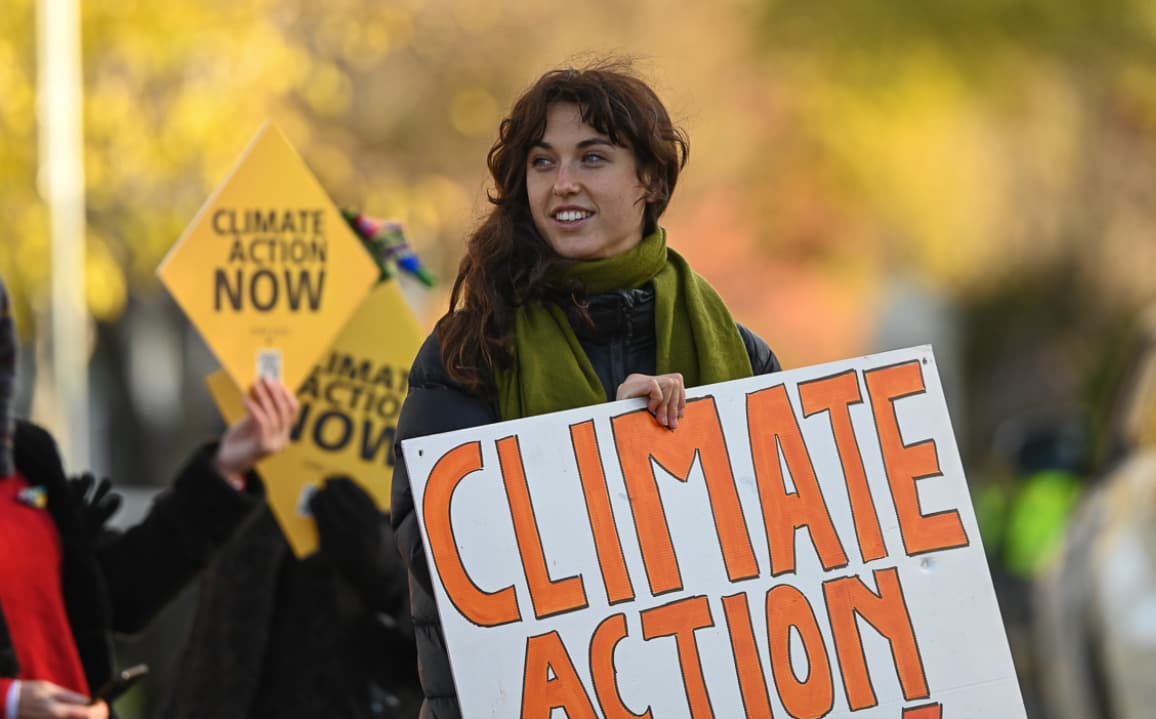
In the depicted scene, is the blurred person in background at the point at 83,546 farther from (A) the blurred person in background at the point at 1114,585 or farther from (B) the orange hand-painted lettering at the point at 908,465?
(A) the blurred person in background at the point at 1114,585

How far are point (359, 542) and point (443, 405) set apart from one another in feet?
3.96

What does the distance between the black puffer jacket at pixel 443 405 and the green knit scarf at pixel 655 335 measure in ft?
0.09

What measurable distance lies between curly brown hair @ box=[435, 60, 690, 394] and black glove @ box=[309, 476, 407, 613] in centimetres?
115

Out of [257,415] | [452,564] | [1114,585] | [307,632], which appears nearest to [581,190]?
[452,564]

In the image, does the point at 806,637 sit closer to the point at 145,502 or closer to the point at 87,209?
the point at 145,502

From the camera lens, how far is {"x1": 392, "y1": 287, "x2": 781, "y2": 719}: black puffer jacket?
3131mm

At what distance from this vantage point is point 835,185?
20.3 m

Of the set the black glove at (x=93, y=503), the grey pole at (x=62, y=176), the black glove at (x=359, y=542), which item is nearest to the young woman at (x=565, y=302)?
the black glove at (x=93, y=503)

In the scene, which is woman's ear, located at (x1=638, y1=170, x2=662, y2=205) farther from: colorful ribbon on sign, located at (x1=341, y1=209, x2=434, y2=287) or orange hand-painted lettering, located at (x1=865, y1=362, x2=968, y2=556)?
colorful ribbon on sign, located at (x1=341, y1=209, x2=434, y2=287)

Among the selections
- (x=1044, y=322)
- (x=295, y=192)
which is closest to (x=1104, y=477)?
(x=295, y=192)

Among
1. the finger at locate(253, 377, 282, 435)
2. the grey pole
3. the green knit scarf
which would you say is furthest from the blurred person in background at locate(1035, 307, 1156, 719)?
the grey pole

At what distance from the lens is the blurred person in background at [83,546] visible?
3623 millimetres

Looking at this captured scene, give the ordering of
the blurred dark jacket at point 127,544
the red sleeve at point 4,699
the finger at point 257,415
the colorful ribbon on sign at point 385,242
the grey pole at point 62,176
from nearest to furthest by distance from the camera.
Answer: the red sleeve at point 4,699
the blurred dark jacket at point 127,544
the finger at point 257,415
the colorful ribbon on sign at point 385,242
the grey pole at point 62,176

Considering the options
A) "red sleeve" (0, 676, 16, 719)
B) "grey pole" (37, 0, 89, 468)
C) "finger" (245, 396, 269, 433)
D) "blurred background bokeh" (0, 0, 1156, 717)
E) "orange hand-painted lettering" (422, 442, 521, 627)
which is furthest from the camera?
"blurred background bokeh" (0, 0, 1156, 717)
